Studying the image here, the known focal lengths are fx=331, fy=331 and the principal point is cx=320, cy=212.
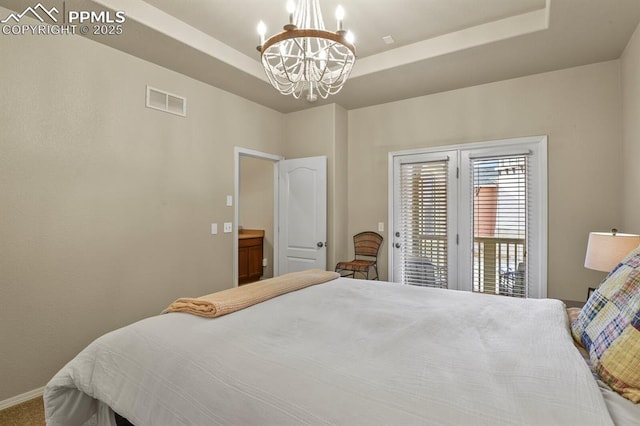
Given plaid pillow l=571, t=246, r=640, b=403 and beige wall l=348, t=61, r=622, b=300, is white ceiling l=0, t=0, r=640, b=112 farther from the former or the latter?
plaid pillow l=571, t=246, r=640, b=403

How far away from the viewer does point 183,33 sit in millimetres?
2797

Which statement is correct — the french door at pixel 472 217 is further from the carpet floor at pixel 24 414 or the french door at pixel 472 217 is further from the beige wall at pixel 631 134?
the carpet floor at pixel 24 414

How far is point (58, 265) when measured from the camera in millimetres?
2535

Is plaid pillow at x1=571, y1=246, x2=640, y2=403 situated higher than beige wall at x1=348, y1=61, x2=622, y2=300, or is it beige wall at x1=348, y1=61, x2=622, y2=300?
beige wall at x1=348, y1=61, x2=622, y2=300

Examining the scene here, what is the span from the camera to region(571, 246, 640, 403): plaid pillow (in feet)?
3.39

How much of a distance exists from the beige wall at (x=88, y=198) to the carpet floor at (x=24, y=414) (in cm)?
10

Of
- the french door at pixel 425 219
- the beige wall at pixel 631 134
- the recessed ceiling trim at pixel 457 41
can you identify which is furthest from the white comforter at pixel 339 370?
the recessed ceiling trim at pixel 457 41

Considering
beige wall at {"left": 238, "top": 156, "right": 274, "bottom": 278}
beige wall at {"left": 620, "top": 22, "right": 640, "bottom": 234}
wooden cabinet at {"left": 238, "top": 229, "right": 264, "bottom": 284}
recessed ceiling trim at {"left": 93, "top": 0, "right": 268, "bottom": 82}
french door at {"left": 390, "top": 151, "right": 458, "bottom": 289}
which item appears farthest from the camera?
beige wall at {"left": 238, "top": 156, "right": 274, "bottom": 278}

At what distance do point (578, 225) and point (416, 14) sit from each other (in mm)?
2527

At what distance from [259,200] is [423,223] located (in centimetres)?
287

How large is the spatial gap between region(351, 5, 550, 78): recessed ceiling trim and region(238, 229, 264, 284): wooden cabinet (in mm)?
3119

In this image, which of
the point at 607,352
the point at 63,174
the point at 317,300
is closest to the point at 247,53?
the point at 63,174

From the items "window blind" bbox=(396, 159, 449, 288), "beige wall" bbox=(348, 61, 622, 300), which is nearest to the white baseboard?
"window blind" bbox=(396, 159, 449, 288)

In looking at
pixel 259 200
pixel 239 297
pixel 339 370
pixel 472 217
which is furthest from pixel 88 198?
pixel 472 217
